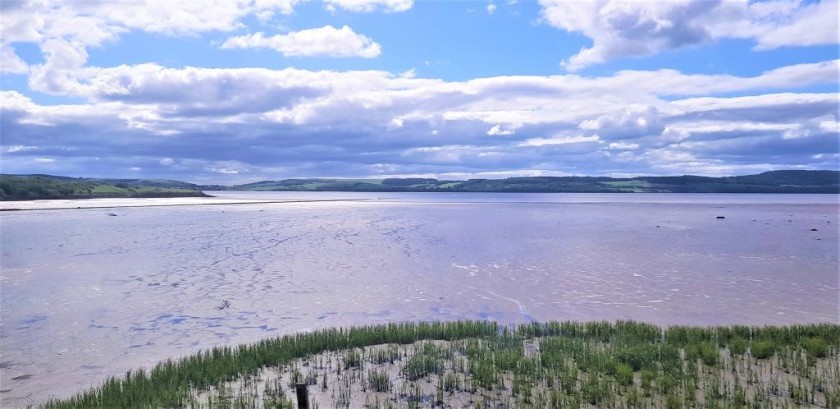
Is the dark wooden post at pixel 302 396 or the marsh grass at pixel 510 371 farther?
the marsh grass at pixel 510 371

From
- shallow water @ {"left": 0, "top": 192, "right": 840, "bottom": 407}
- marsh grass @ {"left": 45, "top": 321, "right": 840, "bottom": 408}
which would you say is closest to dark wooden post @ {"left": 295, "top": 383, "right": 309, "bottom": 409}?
marsh grass @ {"left": 45, "top": 321, "right": 840, "bottom": 408}

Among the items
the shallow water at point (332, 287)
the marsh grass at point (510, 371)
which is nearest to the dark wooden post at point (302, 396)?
the marsh grass at point (510, 371)

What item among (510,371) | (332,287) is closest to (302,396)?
(510,371)

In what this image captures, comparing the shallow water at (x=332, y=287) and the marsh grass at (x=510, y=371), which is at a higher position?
the marsh grass at (x=510, y=371)

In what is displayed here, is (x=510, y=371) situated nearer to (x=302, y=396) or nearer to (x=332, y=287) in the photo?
(x=302, y=396)

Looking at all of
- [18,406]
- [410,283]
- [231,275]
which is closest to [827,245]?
[410,283]

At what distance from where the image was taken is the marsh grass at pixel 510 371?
1214 cm

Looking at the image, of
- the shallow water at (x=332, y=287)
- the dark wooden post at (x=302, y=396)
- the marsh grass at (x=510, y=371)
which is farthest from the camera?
the shallow water at (x=332, y=287)

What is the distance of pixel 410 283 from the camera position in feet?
99.7

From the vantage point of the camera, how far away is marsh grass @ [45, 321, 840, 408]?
12141 millimetres

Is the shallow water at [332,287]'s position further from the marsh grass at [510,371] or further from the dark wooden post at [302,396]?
the dark wooden post at [302,396]

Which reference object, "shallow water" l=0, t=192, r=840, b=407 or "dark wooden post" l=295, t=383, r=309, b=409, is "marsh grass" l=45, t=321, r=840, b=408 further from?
"shallow water" l=0, t=192, r=840, b=407

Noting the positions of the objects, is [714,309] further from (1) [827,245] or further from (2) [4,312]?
(1) [827,245]

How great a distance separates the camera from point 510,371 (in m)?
14.1
